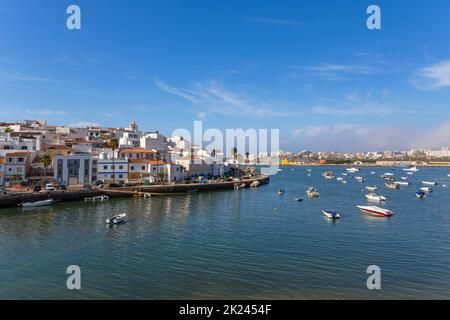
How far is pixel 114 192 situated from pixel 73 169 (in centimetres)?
858

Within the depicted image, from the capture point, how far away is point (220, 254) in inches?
853

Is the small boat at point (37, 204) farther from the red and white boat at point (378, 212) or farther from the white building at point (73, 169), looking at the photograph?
the red and white boat at point (378, 212)

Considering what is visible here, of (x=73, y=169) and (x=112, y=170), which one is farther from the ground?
(x=73, y=169)

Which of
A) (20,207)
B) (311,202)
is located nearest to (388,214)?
(311,202)

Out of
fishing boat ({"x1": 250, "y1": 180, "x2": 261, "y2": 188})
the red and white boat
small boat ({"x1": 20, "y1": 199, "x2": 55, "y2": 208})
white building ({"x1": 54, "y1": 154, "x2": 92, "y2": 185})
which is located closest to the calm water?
the red and white boat

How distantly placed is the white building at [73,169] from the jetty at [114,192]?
19.7 feet

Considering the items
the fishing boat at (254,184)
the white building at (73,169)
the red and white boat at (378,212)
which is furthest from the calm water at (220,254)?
the fishing boat at (254,184)

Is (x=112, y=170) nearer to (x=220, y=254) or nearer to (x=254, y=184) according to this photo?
(x=254, y=184)

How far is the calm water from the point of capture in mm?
16250

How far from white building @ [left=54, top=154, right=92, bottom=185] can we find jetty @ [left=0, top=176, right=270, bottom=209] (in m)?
6.01

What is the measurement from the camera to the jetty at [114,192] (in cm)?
3900

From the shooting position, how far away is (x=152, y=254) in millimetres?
21484

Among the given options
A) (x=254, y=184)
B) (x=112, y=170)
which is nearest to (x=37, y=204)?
(x=112, y=170)

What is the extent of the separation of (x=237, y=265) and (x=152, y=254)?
619 cm
